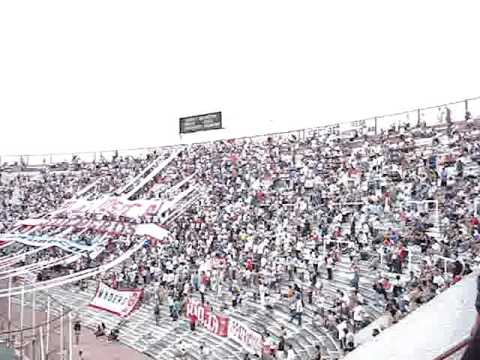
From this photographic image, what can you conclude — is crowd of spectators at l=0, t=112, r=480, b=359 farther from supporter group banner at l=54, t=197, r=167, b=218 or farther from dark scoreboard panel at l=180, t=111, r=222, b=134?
dark scoreboard panel at l=180, t=111, r=222, b=134

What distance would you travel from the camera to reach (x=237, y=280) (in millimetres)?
17875

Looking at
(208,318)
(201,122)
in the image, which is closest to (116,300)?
(208,318)

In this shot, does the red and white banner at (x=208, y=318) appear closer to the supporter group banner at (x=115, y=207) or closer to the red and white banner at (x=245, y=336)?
the red and white banner at (x=245, y=336)

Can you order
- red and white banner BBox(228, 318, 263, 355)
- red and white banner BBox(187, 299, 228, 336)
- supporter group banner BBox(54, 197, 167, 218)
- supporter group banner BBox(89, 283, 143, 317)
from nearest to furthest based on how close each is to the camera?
1. red and white banner BBox(228, 318, 263, 355)
2. red and white banner BBox(187, 299, 228, 336)
3. supporter group banner BBox(89, 283, 143, 317)
4. supporter group banner BBox(54, 197, 167, 218)

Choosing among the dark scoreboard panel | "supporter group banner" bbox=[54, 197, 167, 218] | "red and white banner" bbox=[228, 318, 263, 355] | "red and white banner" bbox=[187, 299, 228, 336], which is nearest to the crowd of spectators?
"red and white banner" bbox=[187, 299, 228, 336]

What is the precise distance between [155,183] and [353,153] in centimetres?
1293

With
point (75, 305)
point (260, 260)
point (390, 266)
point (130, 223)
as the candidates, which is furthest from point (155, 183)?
point (390, 266)

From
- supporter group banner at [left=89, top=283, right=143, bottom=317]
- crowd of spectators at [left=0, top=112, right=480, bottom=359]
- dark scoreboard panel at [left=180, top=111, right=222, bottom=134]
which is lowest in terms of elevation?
supporter group banner at [left=89, top=283, right=143, bottom=317]

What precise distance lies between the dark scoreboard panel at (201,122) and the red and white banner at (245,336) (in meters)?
28.2

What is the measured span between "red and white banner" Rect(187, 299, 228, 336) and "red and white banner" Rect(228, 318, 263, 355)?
0.31 m

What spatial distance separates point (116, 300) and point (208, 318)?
535 cm

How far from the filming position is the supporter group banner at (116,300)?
19969 millimetres

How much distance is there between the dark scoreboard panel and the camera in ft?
140

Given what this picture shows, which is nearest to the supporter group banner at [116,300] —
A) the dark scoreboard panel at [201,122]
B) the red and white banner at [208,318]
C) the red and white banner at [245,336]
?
the red and white banner at [208,318]
